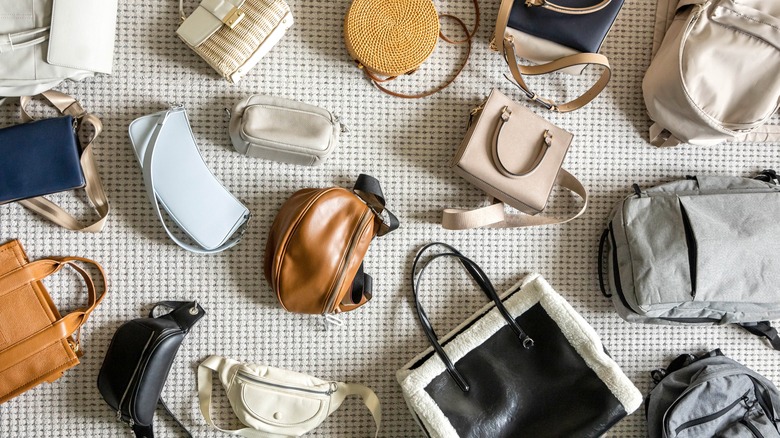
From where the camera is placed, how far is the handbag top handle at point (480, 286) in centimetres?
140

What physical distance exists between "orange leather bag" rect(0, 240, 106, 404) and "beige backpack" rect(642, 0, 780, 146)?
1506mm

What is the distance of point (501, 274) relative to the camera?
1.51 metres

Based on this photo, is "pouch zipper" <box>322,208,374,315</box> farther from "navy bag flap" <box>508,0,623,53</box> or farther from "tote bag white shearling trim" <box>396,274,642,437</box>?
"navy bag flap" <box>508,0,623,53</box>

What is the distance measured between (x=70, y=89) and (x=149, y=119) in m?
0.22

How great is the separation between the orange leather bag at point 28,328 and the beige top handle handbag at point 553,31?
45.9 inches

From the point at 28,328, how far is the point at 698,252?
1.60 metres

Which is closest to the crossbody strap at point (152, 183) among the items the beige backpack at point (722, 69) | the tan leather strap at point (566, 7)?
the tan leather strap at point (566, 7)

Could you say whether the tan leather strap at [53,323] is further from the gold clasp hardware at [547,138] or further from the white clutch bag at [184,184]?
the gold clasp hardware at [547,138]

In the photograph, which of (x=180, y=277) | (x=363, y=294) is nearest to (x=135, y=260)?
(x=180, y=277)

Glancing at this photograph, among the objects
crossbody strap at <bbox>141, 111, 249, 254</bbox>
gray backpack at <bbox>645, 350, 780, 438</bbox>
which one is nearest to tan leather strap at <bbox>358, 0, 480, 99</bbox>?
crossbody strap at <bbox>141, 111, 249, 254</bbox>

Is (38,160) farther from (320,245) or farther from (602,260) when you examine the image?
(602,260)

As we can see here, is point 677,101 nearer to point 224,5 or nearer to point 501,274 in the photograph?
point 501,274

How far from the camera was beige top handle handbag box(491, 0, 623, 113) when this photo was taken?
1.34 m

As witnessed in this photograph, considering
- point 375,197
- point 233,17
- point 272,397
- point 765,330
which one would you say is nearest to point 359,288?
point 375,197
